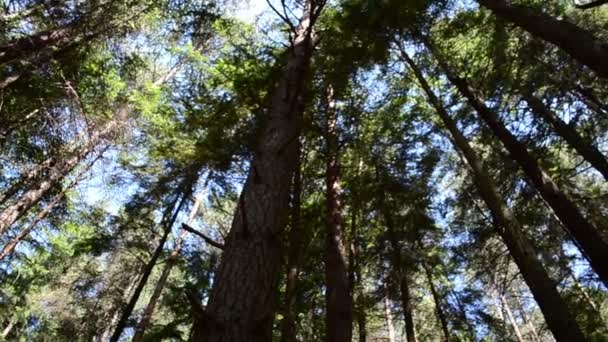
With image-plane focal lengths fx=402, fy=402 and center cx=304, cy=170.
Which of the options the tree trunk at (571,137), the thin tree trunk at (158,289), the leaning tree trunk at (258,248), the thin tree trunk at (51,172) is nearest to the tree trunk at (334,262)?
the leaning tree trunk at (258,248)

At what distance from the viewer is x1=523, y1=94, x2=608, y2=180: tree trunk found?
28.7 feet

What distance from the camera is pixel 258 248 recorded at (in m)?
3.03

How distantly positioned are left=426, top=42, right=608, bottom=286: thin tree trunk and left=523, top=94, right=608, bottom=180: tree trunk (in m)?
1.61

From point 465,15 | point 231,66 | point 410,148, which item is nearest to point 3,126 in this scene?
point 231,66

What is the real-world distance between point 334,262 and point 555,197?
13.2 ft

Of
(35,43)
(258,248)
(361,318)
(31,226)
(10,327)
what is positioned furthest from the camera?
(10,327)

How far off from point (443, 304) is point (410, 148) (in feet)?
13.7

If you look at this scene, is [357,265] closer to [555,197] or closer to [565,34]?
[555,197]

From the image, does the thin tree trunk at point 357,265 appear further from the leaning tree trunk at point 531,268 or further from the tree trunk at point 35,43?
the tree trunk at point 35,43

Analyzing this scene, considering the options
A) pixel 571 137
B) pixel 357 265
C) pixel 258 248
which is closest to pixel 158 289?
pixel 357 265

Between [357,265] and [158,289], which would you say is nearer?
[357,265]

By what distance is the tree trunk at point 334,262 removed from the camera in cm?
597

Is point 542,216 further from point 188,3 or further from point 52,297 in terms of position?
point 52,297

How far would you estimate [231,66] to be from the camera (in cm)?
791
